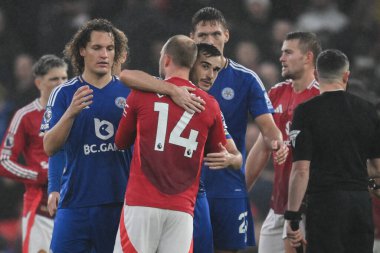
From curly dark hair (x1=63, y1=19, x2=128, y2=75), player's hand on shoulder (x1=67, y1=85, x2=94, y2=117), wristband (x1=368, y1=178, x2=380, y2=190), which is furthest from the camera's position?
wristband (x1=368, y1=178, x2=380, y2=190)

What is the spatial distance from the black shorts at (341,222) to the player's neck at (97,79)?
1.59m

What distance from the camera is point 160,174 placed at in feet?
17.0

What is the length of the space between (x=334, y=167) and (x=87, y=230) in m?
1.68

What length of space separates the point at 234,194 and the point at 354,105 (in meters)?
1.17

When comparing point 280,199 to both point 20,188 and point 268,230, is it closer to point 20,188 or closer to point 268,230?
point 268,230

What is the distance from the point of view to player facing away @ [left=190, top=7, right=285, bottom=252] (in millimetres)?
6602

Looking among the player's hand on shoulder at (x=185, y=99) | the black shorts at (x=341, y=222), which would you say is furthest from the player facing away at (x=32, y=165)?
the player's hand on shoulder at (x=185, y=99)

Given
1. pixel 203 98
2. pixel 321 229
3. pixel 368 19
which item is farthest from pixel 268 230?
pixel 368 19

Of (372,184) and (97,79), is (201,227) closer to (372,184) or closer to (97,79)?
(97,79)

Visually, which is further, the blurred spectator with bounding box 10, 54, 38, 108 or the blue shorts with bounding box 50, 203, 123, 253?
the blurred spectator with bounding box 10, 54, 38, 108

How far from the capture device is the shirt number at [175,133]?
5184mm

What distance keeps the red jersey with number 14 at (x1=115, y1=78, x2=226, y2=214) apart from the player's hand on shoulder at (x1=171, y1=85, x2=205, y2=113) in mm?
32

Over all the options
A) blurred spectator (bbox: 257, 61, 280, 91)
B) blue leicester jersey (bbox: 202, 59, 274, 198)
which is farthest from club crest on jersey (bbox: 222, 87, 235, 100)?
blurred spectator (bbox: 257, 61, 280, 91)

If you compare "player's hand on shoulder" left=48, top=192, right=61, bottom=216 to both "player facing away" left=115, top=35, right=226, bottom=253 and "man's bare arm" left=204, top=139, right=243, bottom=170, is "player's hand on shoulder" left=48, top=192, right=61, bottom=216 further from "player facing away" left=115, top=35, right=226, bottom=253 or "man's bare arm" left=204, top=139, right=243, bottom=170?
"man's bare arm" left=204, top=139, right=243, bottom=170
